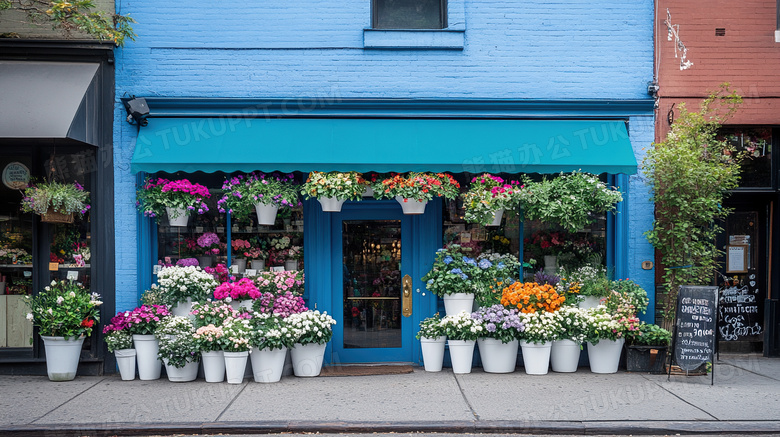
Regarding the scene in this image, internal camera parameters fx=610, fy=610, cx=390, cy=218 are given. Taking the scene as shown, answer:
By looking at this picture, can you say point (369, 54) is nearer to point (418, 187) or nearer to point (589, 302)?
point (418, 187)

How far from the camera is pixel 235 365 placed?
7301 mm

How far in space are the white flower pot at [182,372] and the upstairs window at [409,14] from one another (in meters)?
5.19

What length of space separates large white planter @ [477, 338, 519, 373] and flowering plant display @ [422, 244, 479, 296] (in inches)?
27.9

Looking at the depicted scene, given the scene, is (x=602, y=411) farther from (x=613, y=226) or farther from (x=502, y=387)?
(x=613, y=226)

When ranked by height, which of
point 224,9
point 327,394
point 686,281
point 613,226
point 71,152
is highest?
point 224,9

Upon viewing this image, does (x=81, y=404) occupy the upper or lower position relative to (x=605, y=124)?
lower

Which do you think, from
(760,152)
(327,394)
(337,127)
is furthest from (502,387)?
(760,152)

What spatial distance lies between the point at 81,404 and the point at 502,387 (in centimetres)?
463

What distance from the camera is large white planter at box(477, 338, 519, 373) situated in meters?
7.73

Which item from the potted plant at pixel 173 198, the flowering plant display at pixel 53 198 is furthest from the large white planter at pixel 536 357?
the flowering plant display at pixel 53 198

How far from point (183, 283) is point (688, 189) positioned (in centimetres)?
649

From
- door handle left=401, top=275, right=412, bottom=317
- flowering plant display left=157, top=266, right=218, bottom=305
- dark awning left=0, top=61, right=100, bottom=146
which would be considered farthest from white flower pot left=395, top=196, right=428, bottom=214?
dark awning left=0, top=61, right=100, bottom=146

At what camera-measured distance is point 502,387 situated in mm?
7094

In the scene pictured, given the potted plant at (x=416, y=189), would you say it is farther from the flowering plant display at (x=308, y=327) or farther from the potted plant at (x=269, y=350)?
the potted plant at (x=269, y=350)
